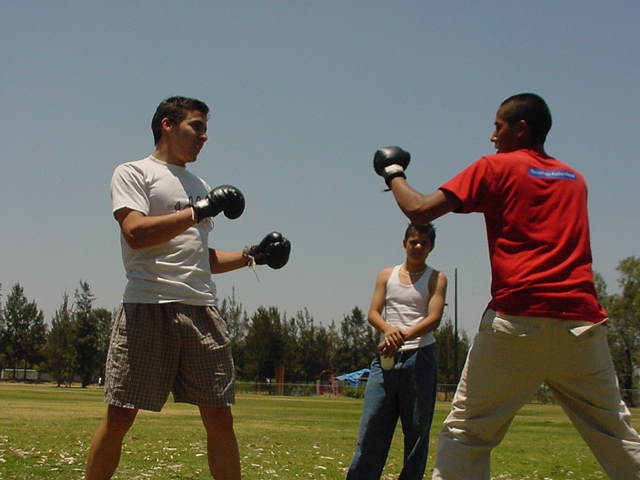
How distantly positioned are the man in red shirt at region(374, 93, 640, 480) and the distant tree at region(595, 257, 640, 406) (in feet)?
251

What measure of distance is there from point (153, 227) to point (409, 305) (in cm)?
217

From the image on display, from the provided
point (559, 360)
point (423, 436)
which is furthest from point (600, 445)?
point (423, 436)

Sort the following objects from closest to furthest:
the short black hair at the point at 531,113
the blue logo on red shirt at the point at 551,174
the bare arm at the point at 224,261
→ the blue logo on red shirt at the point at 551,174 → the short black hair at the point at 531,113 → the bare arm at the point at 224,261

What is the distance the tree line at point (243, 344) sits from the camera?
2810 inches

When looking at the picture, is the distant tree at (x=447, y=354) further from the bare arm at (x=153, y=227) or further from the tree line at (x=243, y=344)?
the bare arm at (x=153, y=227)

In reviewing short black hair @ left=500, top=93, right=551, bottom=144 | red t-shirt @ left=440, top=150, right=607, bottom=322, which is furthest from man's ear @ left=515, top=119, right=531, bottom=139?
red t-shirt @ left=440, top=150, right=607, bottom=322

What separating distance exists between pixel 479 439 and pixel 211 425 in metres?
1.68

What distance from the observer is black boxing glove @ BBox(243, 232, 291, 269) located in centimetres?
527

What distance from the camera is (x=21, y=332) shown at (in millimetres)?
82500

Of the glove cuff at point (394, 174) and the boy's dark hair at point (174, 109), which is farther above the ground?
the boy's dark hair at point (174, 109)

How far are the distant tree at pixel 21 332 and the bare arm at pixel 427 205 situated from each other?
84.1 metres

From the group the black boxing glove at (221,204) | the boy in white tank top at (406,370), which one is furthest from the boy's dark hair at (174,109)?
the boy in white tank top at (406,370)

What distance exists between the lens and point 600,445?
136 inches

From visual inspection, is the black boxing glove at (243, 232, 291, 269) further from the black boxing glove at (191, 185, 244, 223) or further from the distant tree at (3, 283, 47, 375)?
the distant tree at (3, 283, 47, 375)
